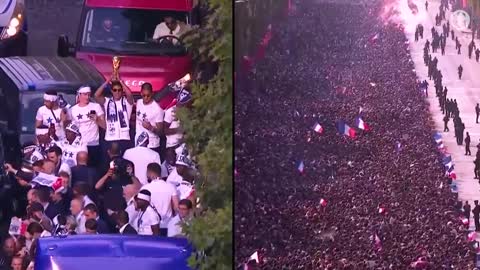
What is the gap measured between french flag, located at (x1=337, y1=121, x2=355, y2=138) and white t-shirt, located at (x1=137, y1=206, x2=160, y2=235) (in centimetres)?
232

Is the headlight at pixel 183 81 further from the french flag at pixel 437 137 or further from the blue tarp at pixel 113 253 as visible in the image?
the french flag at pixel 437 137

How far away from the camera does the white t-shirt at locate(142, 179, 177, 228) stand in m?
7.18

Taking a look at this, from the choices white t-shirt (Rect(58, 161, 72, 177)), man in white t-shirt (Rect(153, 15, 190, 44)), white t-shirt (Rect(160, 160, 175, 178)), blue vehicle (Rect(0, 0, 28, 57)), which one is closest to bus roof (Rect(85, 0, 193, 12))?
man in white t-shirt (Rect(153, 15, 190, 44))

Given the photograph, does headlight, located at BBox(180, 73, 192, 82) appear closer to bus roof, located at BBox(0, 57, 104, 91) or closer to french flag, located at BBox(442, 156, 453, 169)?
bus roof, located at BBox(0, 57, 104, 91)

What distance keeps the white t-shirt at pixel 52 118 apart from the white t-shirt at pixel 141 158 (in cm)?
53

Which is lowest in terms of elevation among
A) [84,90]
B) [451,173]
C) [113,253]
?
[113,253]

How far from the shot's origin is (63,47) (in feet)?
29.1

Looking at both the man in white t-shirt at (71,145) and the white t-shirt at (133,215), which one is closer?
the white t-shirt at (133,215)

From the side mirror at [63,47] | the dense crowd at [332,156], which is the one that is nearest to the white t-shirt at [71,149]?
the side mirror at [63,47]

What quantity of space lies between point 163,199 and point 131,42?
2126 millimetres

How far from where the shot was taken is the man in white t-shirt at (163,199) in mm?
7168

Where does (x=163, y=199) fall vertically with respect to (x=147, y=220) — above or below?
above

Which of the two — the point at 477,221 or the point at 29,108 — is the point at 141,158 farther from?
the point at 477,221

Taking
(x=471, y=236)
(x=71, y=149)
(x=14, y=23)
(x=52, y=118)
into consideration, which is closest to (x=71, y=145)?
(x=71, y=149)
